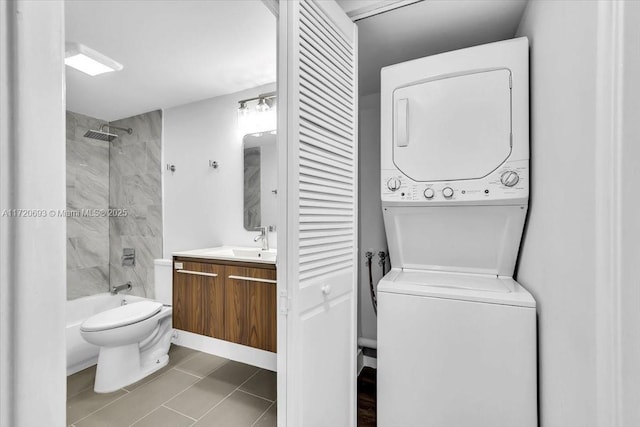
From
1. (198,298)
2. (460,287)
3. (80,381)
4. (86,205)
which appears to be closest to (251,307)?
(198,298)

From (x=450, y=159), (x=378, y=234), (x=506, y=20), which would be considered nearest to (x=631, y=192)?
(x=450, y=159)

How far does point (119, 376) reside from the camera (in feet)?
6.98

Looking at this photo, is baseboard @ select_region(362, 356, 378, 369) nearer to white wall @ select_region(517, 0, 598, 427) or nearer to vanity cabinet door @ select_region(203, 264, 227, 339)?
vanity cabinet door @ select_region(203, 264, 227, 339)

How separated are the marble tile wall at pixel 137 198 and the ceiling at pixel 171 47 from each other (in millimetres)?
389

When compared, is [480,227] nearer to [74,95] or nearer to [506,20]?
[506,20]

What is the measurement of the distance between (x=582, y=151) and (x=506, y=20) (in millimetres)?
1164

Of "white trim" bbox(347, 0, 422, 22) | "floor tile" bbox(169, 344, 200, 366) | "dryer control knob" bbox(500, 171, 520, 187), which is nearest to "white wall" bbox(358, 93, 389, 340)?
"white trim" bbox(347, 0, 422, 22)

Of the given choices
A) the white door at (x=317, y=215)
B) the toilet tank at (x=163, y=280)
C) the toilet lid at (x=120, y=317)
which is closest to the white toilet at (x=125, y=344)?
the toilet lid at (x=120, y=317)

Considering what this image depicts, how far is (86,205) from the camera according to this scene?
334 centimetres

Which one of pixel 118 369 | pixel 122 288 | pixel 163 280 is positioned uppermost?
pixel 163 280

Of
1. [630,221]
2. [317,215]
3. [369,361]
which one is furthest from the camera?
[369,361]

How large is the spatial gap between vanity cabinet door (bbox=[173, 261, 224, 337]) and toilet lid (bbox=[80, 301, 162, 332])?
8.2 inches

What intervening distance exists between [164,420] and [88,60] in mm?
2474

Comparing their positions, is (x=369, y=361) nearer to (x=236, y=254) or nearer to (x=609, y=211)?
(x=236, y=254)
